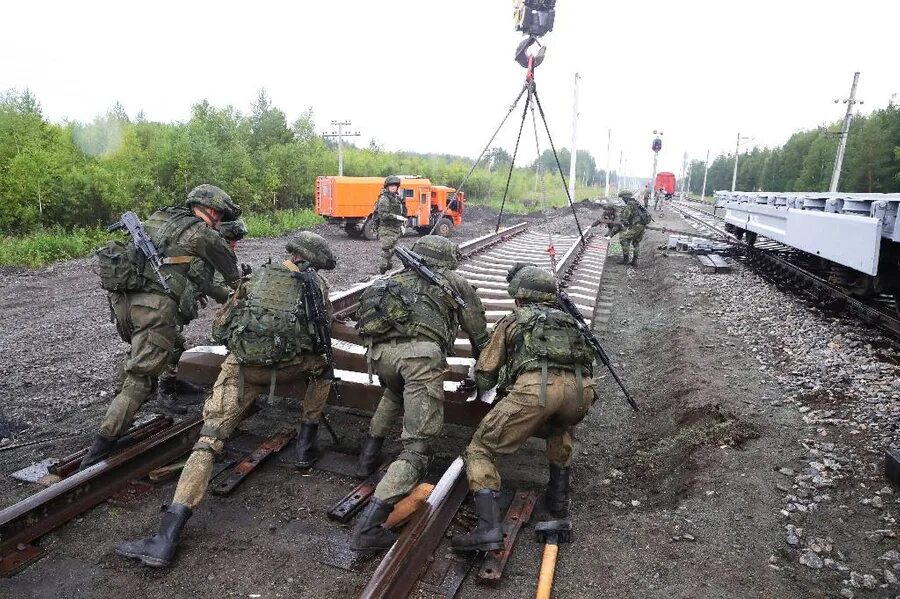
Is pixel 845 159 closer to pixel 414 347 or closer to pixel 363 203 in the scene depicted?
pixel 363 203

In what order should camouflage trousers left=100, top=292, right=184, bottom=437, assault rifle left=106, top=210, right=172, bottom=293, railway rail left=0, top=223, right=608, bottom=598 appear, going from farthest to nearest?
assault rifle left=106, top=210, right=172, bottom=293 → camouflage trousers left=100, top=292, right=184, bottom=437 → railway rail left=0, top=223, right=608, bottom=598

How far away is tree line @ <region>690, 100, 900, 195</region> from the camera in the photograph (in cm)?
3197

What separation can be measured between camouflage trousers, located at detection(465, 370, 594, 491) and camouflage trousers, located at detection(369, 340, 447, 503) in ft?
0.96

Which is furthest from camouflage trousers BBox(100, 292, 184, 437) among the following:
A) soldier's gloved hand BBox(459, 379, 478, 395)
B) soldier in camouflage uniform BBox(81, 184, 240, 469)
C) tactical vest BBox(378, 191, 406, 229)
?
tactical vest BBox(378, 191, 406, 229)

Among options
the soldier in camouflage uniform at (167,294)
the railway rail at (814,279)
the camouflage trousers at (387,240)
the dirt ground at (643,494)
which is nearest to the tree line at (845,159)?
the railway rail at (814,279)

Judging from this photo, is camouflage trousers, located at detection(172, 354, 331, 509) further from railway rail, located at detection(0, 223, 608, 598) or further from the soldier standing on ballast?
the soldier standing on ballast

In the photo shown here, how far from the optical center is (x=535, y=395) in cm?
333

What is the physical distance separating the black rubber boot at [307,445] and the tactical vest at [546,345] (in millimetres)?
1511

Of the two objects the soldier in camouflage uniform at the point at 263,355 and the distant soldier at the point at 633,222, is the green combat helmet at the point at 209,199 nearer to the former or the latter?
the soldier in camouflage uniform at the point at 263,355

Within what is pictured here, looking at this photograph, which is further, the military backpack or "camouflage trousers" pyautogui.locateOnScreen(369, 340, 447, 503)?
the military backpack

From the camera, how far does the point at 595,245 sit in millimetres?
15250

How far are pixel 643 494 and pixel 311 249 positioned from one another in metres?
2.90

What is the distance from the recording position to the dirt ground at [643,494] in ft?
9.34

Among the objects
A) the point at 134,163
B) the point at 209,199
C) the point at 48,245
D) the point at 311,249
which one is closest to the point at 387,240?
the point at 209,199
